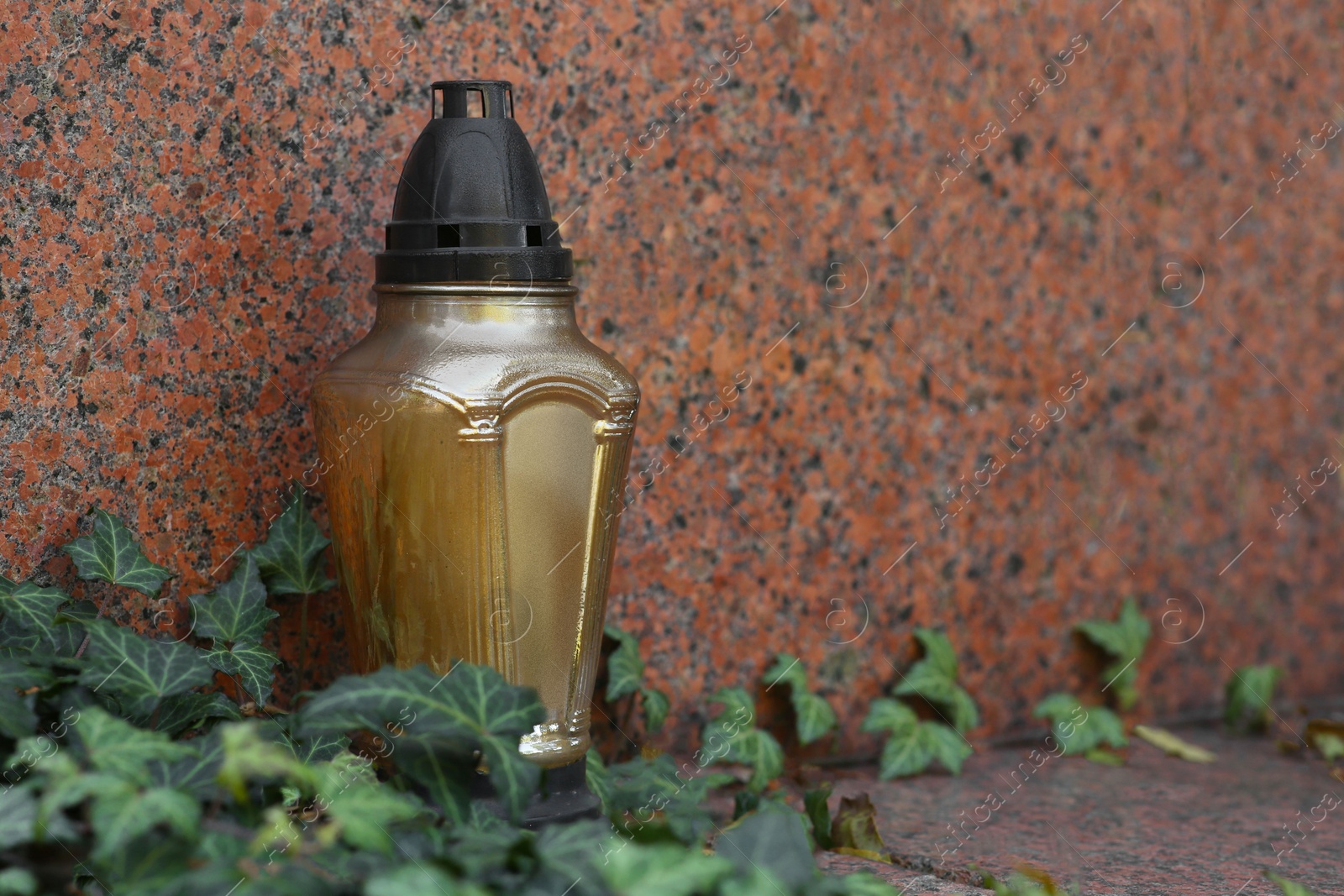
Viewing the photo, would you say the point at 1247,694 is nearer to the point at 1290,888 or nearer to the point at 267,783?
the point at 1290,888

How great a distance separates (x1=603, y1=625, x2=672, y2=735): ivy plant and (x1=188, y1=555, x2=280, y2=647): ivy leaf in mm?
579

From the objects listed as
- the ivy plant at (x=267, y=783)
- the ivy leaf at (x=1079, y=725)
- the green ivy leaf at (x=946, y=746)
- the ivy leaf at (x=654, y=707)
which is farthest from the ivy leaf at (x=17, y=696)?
the ivy leaf at (x=1079, y=725)

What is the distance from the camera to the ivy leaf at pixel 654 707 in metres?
2.27

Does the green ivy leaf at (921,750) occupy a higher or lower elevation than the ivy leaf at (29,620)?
lower

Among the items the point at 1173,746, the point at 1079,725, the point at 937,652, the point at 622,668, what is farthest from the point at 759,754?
the point at 1173,746

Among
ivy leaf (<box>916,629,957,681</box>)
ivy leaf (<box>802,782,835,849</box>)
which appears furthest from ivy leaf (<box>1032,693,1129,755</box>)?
ivy leaf (<box>802,782,835,849</box>)

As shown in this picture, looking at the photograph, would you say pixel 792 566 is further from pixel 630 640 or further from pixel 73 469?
pixel 73 469

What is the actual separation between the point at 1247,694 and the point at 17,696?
104 inches

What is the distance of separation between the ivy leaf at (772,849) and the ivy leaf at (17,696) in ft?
2.60

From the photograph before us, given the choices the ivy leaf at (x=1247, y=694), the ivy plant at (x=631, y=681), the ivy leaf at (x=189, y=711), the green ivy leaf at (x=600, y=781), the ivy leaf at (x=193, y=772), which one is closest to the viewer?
the ivy leaf at (x=193, y=772)

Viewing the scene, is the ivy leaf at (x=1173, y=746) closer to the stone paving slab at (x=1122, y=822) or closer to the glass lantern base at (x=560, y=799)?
the stone paving slab at (x=1122, y=822)

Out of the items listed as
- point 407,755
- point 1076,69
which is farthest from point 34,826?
point 1076,69

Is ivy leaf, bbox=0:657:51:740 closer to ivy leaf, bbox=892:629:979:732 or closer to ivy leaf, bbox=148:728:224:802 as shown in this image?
ivy leaf, bbox=148:728:224:802

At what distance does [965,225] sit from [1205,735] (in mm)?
1298
